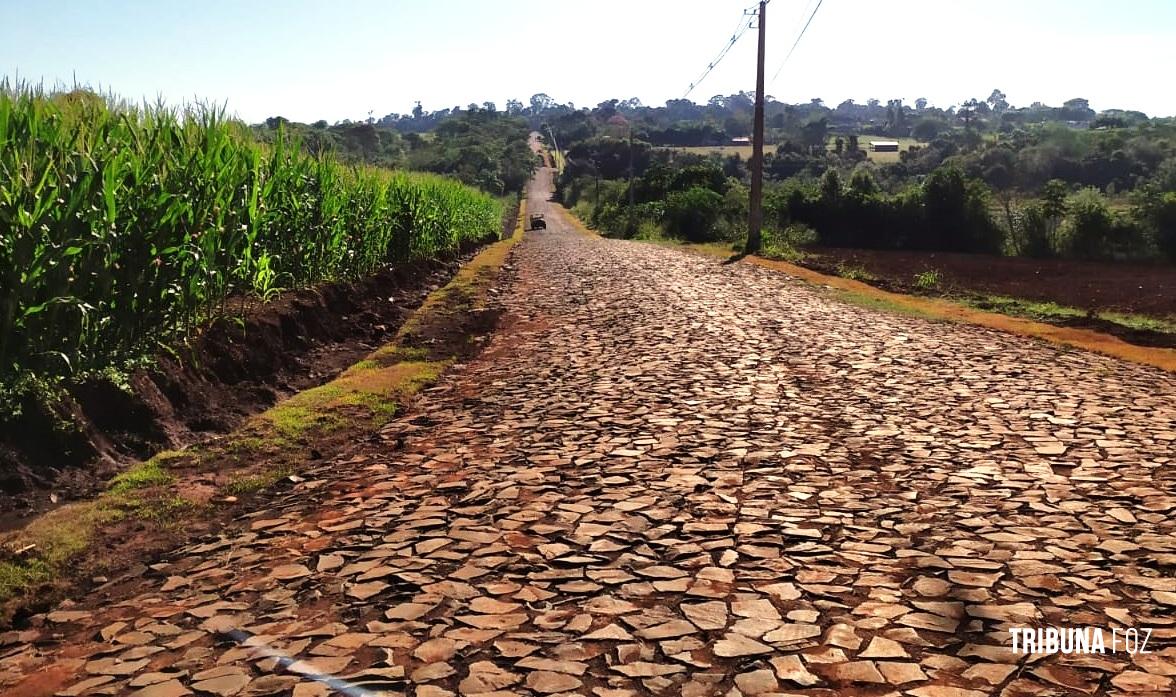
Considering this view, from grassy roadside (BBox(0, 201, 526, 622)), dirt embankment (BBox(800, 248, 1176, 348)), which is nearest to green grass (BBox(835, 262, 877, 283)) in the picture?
dirt embankment (BBox(800, 248, 1176, 348))

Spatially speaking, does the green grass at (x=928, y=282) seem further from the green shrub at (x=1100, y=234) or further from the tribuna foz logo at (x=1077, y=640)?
the tribuna foz logo at (x=1077, y=640)

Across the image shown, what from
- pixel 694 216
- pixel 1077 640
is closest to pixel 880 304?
pixel 1077 640

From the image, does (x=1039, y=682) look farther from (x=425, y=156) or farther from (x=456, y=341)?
(x=425, y=156)

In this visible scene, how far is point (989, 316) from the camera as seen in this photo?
56.7 ft

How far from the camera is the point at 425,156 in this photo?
328 ft

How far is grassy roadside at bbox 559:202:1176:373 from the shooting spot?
1309 centimetres

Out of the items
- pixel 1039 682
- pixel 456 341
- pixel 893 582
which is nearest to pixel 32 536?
pixel 893 582

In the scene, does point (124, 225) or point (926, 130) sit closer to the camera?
point (124, 225)

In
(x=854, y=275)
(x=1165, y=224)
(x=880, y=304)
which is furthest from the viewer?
(x=1165, y=224)

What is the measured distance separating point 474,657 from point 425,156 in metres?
101

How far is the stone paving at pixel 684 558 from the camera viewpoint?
3.62m

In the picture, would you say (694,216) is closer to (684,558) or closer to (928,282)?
(928,282)

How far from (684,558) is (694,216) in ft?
138

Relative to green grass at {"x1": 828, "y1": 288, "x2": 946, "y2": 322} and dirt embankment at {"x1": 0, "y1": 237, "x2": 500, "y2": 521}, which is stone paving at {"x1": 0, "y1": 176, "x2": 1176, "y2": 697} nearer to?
dirt embankment at {"x1": 0, "y1": 237, "x2": 500, "y2": 521}
